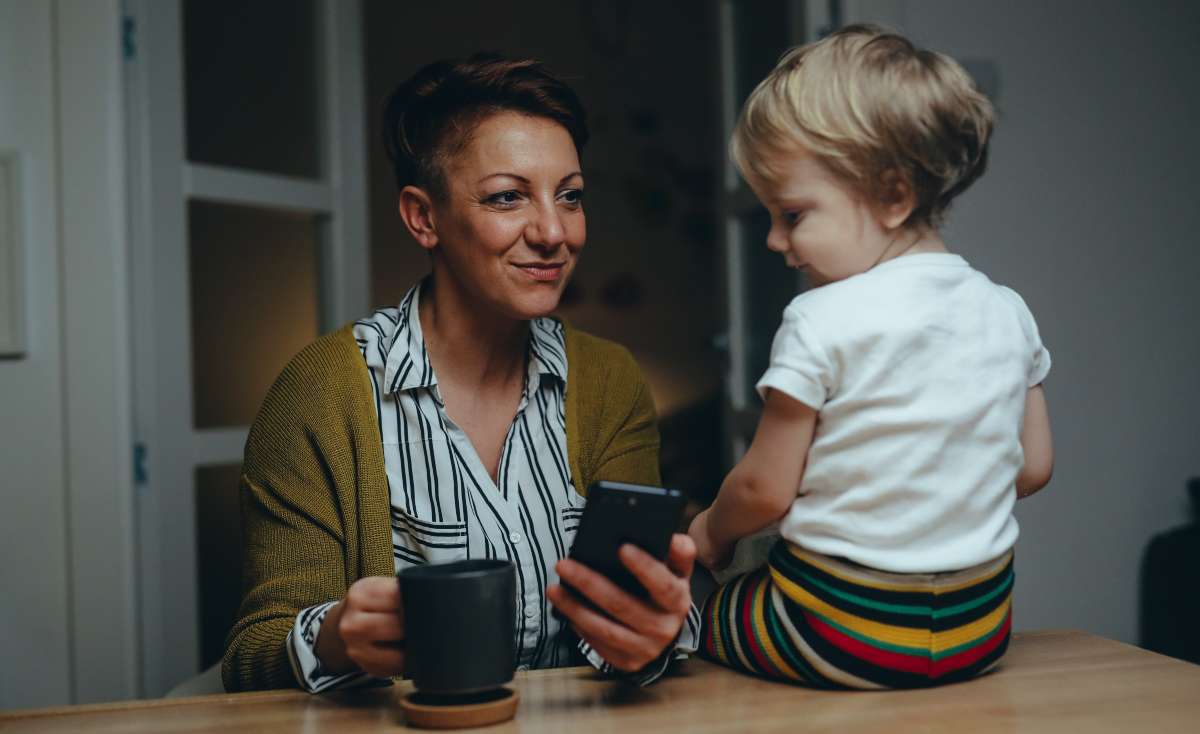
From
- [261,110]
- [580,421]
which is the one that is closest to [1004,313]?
[580,421]

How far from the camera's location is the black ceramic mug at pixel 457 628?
2.33 feet

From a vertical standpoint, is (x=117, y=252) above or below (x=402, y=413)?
above

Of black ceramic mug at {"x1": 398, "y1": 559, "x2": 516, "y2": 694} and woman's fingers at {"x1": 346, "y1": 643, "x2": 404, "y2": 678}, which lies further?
woman's fingers at {"x1": 346, "y1": 643, "x2": 404, "y2": 678}

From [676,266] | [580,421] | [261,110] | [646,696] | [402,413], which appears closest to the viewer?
[646,696]

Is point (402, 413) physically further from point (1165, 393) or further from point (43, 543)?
point (1165, 393)

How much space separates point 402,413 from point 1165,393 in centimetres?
177

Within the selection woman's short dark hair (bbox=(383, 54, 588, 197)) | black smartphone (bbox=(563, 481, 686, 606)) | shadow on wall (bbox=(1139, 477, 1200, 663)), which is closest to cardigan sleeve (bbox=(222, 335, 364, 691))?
woman's short dark hair (bbox=(383, 54, 588, 197))

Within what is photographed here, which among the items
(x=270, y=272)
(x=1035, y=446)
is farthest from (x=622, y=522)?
(x=270, y=272)

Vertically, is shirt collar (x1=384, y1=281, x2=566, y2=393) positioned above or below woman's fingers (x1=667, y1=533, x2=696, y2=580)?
above

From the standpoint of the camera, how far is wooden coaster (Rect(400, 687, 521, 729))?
74 cm

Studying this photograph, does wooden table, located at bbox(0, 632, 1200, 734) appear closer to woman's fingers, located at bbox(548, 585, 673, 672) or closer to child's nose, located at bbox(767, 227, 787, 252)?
woman's fingers, located at bbox(548, 585, 673, 672)

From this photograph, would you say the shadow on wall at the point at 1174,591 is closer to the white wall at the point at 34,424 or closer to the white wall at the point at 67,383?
the white wall at the point at 67,383

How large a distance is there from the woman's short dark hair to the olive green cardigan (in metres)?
0.23

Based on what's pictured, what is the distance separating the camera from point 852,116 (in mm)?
843
